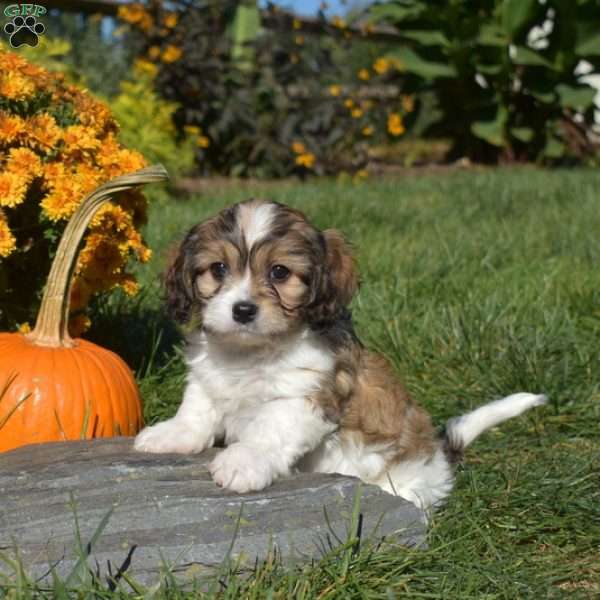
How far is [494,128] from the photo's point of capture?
1266cm

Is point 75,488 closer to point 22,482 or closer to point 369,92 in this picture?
point 22,482

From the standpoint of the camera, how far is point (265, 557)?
2664 mm

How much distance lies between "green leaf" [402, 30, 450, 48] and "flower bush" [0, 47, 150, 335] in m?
8.80

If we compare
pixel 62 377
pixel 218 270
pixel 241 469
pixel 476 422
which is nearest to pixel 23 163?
pixel 62 377

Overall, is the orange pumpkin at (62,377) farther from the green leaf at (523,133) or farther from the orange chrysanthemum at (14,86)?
the green leaf at (523,133)

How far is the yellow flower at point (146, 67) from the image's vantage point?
33.7 feet

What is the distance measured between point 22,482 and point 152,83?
331 inches

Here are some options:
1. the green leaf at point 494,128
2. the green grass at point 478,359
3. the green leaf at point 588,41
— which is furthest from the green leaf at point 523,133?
the green grass at point 478,359

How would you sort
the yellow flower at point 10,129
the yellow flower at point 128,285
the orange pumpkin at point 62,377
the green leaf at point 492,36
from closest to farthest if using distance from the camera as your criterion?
the orange pumpkin at point 62,377 < the yellow flower at point 10,129 < the yellow flower at point 128,285 < the green leaf at point 492,36

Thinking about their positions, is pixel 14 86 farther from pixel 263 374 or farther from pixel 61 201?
pixel 263 374

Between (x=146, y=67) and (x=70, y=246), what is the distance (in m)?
7.16

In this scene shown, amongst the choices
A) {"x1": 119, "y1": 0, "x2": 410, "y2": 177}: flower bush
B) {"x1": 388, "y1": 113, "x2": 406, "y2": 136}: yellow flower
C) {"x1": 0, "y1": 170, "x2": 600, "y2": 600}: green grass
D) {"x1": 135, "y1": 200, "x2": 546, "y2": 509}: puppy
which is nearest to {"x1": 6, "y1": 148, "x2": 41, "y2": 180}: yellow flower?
{"x1": 0, "y1": 170, "x2": 600, "y2": 600}: green grass

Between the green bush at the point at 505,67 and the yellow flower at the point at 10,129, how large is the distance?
29.6 feet

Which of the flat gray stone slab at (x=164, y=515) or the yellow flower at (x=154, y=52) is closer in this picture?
the flat gray stone slab at (x=164, y=515)
